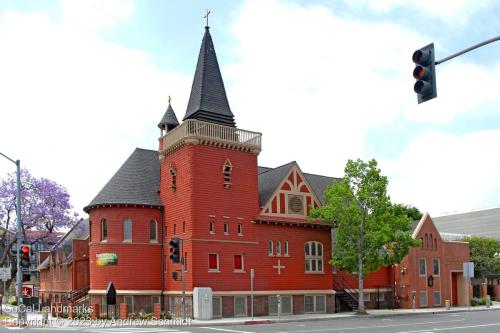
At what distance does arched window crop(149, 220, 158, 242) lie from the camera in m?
43.7

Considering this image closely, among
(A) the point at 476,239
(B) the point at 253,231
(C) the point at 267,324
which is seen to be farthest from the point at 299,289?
(A) the point at 476,239

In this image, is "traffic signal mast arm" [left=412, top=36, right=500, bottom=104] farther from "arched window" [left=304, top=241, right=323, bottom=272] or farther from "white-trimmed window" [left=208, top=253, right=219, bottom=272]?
"arched window" [left=304, top=241, right=323, bottom=272]

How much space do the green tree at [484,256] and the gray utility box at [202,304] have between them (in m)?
43.7

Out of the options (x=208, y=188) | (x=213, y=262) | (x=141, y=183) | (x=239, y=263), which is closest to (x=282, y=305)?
(x=239, y=263)

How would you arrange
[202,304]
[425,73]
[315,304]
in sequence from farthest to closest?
[315,304] < [202,304] < [425,73]

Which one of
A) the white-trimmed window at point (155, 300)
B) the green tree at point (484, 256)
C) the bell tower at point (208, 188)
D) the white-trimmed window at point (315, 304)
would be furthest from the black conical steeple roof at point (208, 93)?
the green tree at point (484, 256)

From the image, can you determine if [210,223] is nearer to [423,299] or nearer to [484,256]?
[423,299]

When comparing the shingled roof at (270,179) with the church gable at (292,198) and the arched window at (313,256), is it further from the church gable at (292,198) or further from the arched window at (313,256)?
the arched window at (313,256)

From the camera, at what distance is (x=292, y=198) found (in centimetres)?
4588

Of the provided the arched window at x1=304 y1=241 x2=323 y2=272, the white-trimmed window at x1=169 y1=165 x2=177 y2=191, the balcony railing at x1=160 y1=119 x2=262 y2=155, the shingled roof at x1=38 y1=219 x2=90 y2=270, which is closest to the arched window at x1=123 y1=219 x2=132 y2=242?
the white-trimmed window at x1=169 y1=165 x2=177 y2=191

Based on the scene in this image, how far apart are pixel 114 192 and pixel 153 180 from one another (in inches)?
144

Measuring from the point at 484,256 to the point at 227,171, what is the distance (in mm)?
43580

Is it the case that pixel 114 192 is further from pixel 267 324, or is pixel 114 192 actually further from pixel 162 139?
pixel 267 324

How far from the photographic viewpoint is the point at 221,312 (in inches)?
1598
